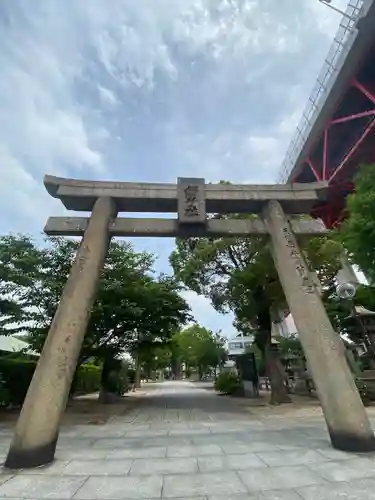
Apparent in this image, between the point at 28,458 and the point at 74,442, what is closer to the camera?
the point at 28,458

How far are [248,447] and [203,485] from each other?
2.08m

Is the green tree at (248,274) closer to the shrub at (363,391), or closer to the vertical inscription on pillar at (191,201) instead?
the shrub at (363,391)

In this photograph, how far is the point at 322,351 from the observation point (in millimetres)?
5531

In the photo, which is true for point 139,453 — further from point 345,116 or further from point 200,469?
point 345,116

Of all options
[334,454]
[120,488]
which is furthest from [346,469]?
[120,488]

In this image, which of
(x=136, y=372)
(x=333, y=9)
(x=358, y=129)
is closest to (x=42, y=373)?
(x=333, y=9)

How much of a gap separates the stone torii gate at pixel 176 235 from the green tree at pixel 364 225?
2.01 m

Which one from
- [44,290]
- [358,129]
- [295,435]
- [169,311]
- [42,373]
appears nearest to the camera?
[42,373]

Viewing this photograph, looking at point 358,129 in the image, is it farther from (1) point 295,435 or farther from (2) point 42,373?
(2) point 42,373

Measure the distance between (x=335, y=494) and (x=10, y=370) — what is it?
39.2 feet

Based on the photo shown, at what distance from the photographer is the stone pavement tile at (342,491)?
10.4 feet

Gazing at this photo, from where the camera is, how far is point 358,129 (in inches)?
811

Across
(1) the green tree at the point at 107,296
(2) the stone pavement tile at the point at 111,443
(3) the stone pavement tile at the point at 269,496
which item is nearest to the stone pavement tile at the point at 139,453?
(2) the stone pavement tile at the point at 111,443

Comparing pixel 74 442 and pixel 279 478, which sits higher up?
pixel 74 442
